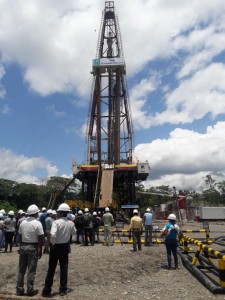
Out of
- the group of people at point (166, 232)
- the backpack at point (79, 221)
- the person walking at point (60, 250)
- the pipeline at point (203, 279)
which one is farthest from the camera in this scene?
the backpack at point (79, 221)

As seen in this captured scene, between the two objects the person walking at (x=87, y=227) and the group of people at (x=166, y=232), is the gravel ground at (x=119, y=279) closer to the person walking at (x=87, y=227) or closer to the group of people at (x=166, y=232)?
the group of people at (x=166, y=232)

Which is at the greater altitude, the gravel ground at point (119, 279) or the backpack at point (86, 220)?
the backpack at point (86, 220)

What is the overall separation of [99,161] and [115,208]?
10.9 metres

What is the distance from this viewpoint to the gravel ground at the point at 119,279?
680 centimetres

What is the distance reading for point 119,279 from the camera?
8.10 m

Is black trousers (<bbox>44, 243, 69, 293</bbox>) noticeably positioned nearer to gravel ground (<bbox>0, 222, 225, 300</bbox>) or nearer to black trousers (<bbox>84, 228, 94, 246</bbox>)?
gravel ground (<bbox>0, 222, 225, 300</bbox>)

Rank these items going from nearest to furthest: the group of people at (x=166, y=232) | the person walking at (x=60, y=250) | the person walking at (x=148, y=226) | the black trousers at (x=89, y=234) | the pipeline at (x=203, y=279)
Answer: the person walking at (x=60, y=250)
the pipeline at (x=203, y=279)
the group of people at (x=166, y=232)
the person walking at (x=148, y=226)
the black trousers at (x=89, y=234)

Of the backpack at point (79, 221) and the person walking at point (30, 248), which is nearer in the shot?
the person walking at point (30, 248)

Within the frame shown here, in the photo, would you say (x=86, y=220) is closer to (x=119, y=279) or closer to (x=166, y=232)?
(x=166, y=232)

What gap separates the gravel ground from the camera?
680 cm

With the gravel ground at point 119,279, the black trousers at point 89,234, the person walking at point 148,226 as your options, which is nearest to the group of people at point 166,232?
the person walking at point 148,226

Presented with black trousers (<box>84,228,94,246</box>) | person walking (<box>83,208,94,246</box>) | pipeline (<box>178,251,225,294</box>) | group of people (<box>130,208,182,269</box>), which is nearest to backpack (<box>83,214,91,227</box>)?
person walking (<box>83,208,94,246</box>)

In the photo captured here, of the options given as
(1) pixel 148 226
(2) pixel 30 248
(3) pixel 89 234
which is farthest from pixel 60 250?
(3) pixel 89 234

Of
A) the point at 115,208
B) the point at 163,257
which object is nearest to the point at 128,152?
the point at 115,208
